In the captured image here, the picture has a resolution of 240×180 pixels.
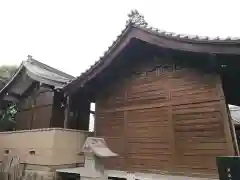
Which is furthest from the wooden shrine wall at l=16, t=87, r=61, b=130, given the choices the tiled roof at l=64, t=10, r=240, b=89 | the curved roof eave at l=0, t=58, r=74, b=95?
the tiled roof at l=64, t=10, r=240, b=89

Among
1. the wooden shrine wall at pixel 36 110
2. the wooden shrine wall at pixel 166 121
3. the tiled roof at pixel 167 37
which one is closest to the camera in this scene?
the tiled roof at pixel 167 37

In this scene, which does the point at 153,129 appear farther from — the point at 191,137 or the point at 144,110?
the point at 191,137

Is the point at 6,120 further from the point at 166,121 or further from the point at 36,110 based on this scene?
the point at 166,121

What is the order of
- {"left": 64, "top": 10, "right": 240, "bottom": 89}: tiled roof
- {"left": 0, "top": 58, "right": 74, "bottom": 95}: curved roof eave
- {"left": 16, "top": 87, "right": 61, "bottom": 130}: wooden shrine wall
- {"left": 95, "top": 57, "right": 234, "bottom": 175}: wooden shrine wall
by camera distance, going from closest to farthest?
{"left": 64, "top": 10, "right": 240, "bottom": 89}: tiled roof
{"left": 95, "top": 57, "right": 234, "bottom": 175}: wooden shrine wall
{"left": 0, "top": 58, "right": 74, "bottom": 95}: curved roof eave
{"left": 16, "top": 87, "right": 61, "bottom": 130}: wooden shrine wall

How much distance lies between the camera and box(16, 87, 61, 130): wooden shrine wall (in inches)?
386

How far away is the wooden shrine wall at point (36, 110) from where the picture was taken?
32.2ft

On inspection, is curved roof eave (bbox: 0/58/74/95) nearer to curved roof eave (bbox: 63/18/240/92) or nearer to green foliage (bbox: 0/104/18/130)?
curved roof eave (bbox: 63/18/240/92)

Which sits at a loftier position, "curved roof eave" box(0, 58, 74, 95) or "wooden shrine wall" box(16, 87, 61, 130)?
"curved roof eave" box(0, 58, 74, 95)

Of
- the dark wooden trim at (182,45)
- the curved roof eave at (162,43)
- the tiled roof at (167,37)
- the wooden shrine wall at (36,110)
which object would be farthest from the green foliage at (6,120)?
the dark wooden trim at (182,45)

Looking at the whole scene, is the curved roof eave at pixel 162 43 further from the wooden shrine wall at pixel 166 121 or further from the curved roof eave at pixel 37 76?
the curved roof eave at pixel 37 76

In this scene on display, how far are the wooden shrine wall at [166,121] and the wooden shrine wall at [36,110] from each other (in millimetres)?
3168

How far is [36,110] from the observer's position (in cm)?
1033

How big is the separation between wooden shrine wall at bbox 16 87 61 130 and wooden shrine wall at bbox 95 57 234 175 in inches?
125

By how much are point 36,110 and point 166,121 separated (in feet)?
21.3
